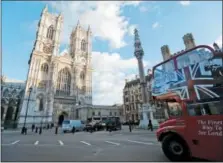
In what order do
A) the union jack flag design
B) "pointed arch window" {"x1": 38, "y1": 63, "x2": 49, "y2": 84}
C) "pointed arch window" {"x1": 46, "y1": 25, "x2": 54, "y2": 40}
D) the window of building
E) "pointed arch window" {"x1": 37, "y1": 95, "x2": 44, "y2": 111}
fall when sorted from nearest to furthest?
the window of building → the union jack flag design → "pointed arch window" {"x1": 37, "y1": 95, "x2": 44, "y2": 111} → "pointed arch window" {"x1": 38, "y1": 63, "x2": 49, "y2": 84} → "pointed arch window" {"x1": 46, "y1": 25, "x2": 54, "y2": 40}

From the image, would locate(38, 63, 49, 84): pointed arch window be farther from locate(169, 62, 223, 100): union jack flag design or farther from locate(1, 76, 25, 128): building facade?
locate(169, 62, 223, 100): union jack flag design

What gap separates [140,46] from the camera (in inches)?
1380

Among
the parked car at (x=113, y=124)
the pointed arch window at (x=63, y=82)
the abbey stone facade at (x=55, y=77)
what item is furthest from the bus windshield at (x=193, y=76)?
the pointed arch window at (x=63, y=82)

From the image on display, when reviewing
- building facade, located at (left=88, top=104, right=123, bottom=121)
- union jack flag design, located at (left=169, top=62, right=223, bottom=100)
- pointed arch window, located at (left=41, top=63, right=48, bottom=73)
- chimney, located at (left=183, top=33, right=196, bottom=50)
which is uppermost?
chimney, located at (left=183, top=33, right=196, bottom=50)

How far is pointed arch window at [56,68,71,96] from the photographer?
5853 centimetres

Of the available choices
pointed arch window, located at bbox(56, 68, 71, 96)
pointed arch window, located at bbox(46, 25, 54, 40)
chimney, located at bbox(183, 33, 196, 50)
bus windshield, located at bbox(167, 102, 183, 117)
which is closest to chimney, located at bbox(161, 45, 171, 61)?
chimney, located at bbox(183, 33, 196, 50)

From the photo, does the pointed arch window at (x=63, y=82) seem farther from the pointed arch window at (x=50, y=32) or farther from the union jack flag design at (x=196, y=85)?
the union jack flag design at (x=196, y=85)

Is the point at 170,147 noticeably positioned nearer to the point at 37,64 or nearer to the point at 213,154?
the point at 213,154

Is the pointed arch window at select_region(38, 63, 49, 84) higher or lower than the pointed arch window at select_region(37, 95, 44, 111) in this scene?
higher

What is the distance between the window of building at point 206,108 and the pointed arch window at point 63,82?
56682 millimetres

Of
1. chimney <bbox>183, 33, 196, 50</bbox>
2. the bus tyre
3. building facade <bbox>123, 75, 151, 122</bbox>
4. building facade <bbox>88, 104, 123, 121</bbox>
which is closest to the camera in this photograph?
the bus tyre

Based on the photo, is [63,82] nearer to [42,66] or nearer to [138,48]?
[42,66]

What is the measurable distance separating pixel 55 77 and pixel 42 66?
6.13m

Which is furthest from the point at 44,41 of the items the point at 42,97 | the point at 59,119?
the point at 59,119
